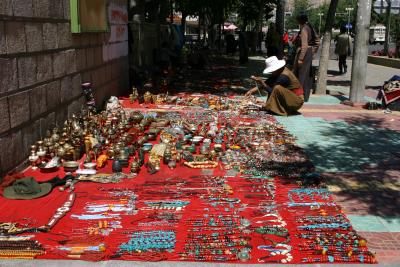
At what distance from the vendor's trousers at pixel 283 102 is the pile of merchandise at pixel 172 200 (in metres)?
1.62

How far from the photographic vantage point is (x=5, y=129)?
214 inches

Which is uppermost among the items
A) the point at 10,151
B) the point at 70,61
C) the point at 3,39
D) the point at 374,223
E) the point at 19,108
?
the point at 3,39

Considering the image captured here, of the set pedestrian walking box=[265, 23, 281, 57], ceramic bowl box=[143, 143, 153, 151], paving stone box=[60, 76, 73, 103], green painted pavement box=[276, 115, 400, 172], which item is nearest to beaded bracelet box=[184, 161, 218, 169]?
ceramic bowl box=[143, 143, 153, 151]

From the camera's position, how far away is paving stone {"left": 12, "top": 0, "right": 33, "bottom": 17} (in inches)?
222

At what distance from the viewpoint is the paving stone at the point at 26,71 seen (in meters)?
5.83

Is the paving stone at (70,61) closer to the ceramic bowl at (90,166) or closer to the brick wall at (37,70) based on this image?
the brick wall at (37,70)

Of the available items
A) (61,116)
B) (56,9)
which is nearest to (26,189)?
(61,116)

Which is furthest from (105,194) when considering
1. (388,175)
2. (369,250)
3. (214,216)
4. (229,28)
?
(229,28)

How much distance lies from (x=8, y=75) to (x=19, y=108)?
0.49 m

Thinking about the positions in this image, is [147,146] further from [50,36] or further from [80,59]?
[80,59]

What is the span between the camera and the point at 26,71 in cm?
601

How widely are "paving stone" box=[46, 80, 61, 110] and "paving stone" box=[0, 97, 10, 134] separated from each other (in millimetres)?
1360

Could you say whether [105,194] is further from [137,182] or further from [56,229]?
[56,229]

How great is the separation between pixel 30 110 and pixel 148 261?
3.28 m
